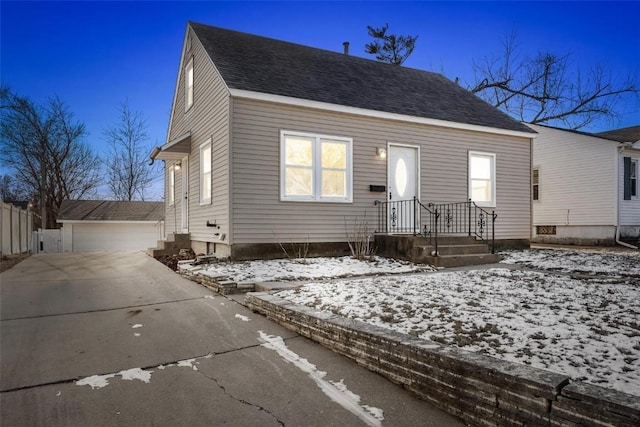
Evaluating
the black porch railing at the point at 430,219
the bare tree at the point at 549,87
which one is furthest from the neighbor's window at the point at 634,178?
the bare tree at the point at 549,87

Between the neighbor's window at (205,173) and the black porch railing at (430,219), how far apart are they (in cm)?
422

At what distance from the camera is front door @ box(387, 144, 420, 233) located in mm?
9891

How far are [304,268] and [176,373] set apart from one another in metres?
4.38

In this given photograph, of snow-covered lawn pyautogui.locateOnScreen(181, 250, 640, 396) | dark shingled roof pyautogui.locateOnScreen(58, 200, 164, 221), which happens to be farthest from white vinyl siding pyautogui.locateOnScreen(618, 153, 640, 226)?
dark shingled roof pyautogui.locateOnScreen(58, 200, 164, 221)

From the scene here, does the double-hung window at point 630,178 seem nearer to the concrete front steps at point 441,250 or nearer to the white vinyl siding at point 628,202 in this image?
the white vinyl siding at point 628,202

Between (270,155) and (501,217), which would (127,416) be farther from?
(501,217)

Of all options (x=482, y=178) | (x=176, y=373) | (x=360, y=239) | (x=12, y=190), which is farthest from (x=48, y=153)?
(x=176, y=373)

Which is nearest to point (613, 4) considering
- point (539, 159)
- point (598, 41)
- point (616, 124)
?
point (598, 41)

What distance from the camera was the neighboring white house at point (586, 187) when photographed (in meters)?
13.7

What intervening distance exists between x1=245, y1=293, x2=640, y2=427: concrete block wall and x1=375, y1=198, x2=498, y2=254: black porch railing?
667 centimetres

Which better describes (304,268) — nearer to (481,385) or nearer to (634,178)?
(481,385)

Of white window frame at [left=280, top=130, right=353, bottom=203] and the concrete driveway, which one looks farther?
white window frame at [left=280, top=130, right=353, bottom=203]

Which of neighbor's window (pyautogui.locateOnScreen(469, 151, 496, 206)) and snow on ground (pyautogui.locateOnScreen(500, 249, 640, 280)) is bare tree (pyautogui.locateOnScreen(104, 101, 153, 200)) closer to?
neighbor's window (pyautogui.locateOnScreen(469, 151, 496, 206))

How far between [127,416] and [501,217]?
35.8 feet
